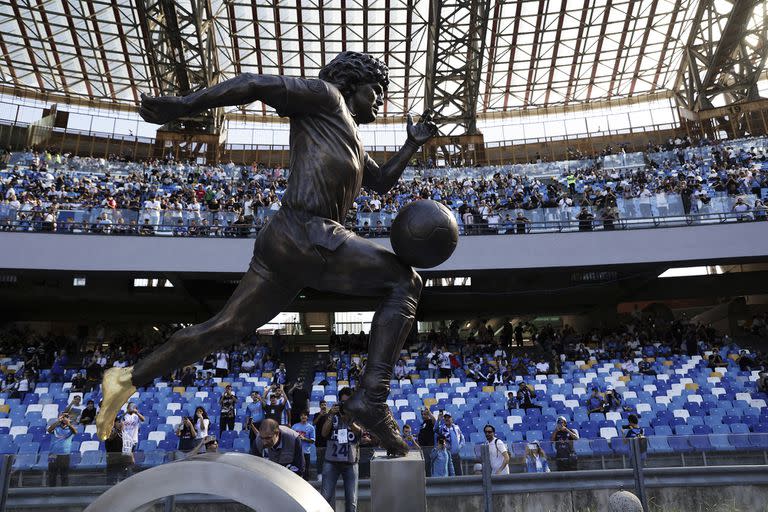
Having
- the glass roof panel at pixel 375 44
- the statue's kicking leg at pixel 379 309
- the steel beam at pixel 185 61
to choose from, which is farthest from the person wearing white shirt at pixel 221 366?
the glass roof panel at pixel 375 44

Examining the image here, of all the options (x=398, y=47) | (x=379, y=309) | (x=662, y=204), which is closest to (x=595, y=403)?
(x=662, y=204)

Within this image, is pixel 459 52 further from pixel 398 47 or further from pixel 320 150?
pixel 320 150

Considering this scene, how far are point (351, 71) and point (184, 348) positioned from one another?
5.48ft

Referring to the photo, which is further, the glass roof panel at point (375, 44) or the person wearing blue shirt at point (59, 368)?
the glass roof panel at point (375, 44)

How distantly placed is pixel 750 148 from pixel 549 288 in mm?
9601

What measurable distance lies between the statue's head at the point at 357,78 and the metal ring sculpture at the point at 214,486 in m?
1.99

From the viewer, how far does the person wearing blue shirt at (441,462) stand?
574 cm

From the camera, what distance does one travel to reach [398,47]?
36.5m

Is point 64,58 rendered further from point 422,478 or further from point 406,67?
point 422,478

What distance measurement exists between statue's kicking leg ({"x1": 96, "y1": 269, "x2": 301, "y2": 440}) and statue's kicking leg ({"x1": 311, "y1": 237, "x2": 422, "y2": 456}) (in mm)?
341

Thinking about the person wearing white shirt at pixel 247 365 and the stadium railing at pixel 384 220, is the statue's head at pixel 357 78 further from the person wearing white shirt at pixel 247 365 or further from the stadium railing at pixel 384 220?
the person wearing white shirt at pixel 247 365

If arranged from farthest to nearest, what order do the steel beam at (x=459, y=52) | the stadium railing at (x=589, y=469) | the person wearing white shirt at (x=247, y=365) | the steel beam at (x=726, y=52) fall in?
the steel beam at (x=726, y=52) → the steel beam at (x=459, y=52) → the person wearing white shirt at (x=247, y=365) → the stadium railing at (x=589, y=469)

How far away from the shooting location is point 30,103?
124 feet

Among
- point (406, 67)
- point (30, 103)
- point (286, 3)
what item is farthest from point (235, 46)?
point (30, 103)
